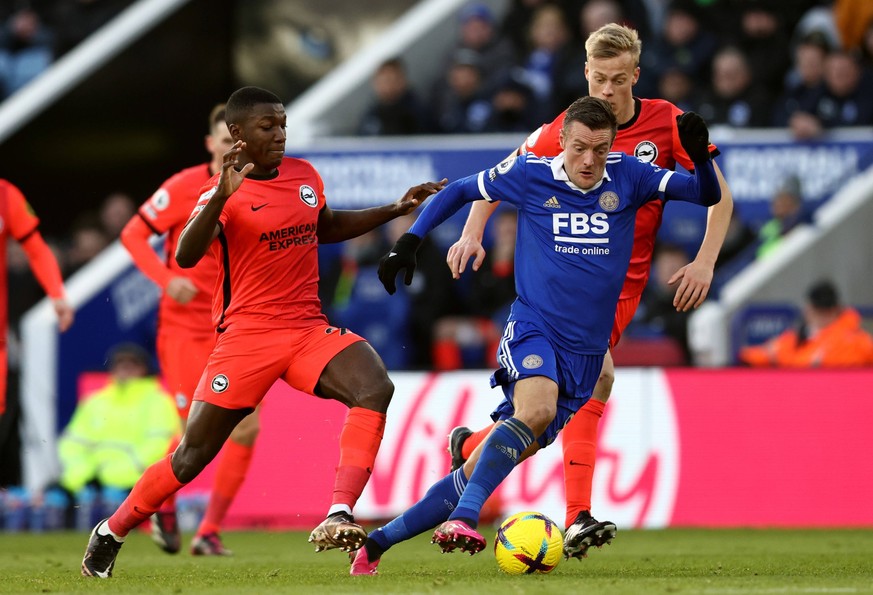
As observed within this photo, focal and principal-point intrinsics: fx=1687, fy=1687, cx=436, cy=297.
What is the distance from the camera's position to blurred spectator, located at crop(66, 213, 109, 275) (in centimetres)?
1634

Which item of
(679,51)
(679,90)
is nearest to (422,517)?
(679,90)

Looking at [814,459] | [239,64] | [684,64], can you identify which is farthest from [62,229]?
[814,459]

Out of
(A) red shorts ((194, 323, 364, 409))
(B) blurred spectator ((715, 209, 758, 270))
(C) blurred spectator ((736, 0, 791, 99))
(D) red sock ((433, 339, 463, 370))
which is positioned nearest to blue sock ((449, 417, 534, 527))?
(A) red shorts ((194, 323, 364, 409))

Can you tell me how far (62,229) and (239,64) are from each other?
262cm

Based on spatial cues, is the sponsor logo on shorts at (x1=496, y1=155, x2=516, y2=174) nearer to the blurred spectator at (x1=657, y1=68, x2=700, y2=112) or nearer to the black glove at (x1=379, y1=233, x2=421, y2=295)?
the black glove at (x1=379, y1=233, x2=421, y2=295)

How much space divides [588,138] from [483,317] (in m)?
6.80

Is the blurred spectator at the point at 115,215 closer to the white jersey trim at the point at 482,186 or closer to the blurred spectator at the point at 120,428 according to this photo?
the blurred spectator at the point at 120,428

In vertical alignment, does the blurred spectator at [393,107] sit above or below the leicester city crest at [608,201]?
above

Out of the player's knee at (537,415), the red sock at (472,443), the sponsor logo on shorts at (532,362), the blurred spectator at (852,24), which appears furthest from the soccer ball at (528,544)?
the blurred spectator at (852,24)

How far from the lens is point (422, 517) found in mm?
7355

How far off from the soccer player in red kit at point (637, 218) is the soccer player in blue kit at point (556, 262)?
315mm

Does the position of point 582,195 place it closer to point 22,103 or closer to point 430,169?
point 430,169

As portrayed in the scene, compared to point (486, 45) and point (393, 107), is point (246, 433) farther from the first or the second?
point (486, 45)

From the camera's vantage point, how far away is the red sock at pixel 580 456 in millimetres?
8242
